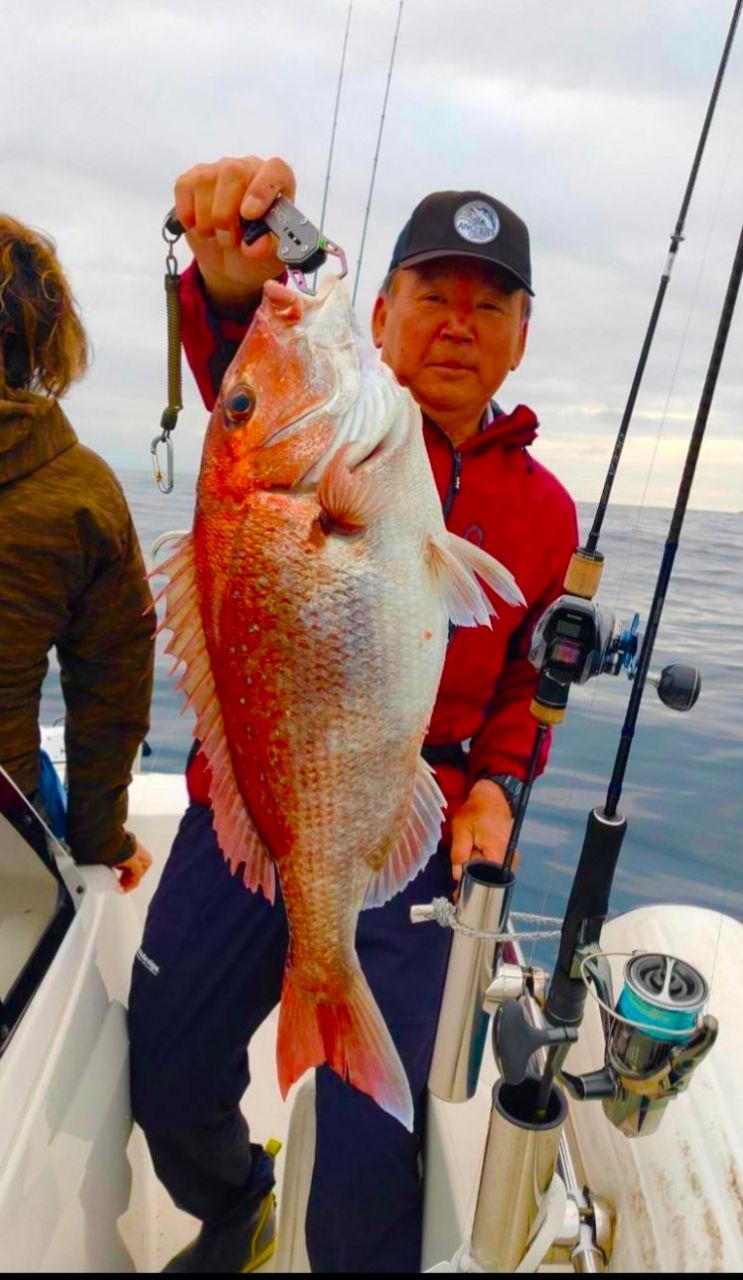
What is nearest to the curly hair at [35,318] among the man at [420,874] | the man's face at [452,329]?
the man at [420,874]

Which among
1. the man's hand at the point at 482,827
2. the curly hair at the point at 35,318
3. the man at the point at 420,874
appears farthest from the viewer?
the curly hair at the point at 35,318

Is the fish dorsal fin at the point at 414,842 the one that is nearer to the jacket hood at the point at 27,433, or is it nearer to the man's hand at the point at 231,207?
the man's hand at the point at 231,207

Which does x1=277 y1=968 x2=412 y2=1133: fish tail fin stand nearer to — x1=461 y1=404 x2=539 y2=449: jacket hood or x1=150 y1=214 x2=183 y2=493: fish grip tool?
x1=150 y1=214 x2=183 y2=493: fish grip tool

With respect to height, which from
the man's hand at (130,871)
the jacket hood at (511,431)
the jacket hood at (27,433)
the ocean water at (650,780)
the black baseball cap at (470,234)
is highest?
the black baseball cap at (470,234)

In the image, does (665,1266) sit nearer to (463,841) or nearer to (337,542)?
(463,841)

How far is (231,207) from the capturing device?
128 cm

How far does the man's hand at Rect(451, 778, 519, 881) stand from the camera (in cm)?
173

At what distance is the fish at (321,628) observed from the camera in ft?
4.14

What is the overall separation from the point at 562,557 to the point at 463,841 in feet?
2.56

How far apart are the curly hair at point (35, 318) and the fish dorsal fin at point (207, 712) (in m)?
1.12

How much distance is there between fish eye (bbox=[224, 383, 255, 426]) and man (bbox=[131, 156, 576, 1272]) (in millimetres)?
343

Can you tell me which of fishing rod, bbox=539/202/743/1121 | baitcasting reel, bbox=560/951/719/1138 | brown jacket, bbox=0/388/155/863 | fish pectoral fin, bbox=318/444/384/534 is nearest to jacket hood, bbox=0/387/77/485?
brown jacket, bbox=0/388/155/863

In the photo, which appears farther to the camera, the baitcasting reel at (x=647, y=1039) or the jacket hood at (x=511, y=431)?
the jacket hood at (x=511, y=431)

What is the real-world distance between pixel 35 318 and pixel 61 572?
644 mm
